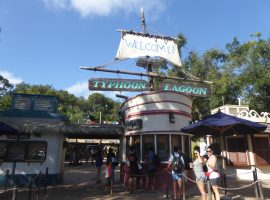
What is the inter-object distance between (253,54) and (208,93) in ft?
48.8

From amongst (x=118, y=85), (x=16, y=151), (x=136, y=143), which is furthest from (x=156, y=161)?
(x=16, y=151)

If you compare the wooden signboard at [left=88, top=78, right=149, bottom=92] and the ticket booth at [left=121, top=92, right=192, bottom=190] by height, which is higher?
the wooden signboard at [left=88, top=78, right=149, bottom=92]

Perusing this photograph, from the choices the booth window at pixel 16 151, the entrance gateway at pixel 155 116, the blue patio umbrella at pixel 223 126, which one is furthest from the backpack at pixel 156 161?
the booth window at pixel 16 151

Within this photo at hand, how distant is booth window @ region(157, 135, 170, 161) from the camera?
459 inches

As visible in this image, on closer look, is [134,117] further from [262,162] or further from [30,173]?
[262,162]

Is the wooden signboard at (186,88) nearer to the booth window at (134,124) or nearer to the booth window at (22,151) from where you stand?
the booth window at (134,124)

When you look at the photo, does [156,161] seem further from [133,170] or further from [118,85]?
[118,85]

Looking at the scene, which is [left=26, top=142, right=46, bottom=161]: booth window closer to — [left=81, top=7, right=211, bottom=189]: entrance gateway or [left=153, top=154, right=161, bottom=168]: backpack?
[left=81, top=7, right=211, bottom=189]: entrance gateway

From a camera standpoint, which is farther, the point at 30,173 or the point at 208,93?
the point at 208,93

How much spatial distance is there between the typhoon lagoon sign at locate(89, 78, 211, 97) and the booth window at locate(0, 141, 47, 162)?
14.6 feet

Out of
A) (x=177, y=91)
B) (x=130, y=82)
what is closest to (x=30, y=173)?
(x=130, y=82)

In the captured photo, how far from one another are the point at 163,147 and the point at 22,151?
729 centimetres

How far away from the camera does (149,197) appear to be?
9758 millimetres

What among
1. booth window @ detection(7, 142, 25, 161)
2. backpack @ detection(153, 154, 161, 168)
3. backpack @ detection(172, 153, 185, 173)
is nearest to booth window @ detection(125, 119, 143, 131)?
backpack @ detection(153, 154, 161, 168)
